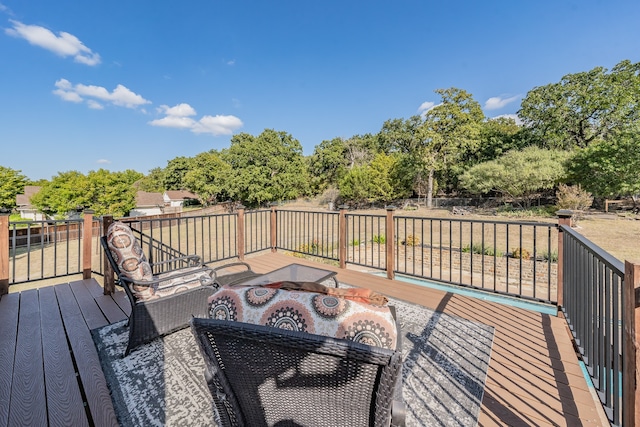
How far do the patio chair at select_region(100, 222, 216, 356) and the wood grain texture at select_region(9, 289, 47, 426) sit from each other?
1.61 feet

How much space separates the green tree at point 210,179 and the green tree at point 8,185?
14242 millimetres

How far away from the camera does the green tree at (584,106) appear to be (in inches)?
695

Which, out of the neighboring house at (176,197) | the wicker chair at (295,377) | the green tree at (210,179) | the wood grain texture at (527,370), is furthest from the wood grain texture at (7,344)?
the neighboring house at (176,197)

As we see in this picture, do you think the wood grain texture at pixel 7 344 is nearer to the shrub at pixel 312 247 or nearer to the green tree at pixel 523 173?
the shrub at pixel 312 247

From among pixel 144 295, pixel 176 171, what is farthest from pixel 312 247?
pixel 176 171

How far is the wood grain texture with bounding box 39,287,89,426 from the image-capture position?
4.88 ft

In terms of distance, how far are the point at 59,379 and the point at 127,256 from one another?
0.83 meters

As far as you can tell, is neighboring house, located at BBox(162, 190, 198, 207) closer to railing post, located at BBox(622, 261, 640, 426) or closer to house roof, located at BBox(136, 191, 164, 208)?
house roof, located at BBox(136, 191, 164, 208)

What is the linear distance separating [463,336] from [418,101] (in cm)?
3037

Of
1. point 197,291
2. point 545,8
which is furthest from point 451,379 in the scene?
point 545,8

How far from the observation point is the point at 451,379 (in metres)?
1.80

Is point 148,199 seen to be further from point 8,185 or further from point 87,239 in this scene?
point 87,239

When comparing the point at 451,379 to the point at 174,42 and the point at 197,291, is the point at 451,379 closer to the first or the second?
the point at 197,291

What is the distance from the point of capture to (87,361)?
198 centimetres
